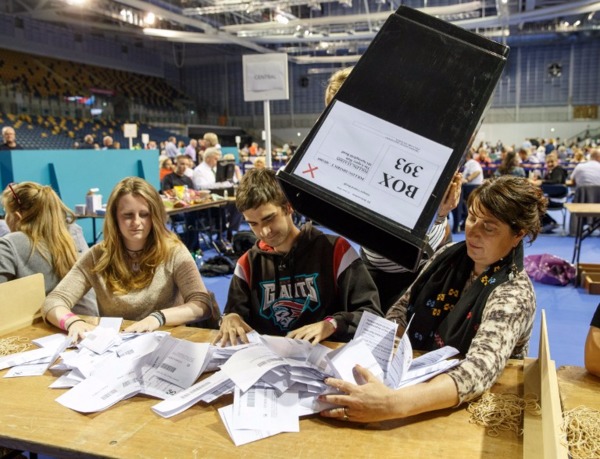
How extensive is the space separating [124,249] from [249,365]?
1.03m

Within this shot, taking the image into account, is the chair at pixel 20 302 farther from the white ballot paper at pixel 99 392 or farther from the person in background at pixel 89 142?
the person in background at pixel 89 142

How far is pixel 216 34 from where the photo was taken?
44.0ft

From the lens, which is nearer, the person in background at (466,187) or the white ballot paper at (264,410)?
the white ballot paper at (264,410)

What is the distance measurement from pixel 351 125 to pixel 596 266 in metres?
4.68

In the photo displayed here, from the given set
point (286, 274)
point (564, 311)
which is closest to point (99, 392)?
point (286, 274)

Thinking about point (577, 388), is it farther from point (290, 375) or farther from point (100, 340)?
point (100, 340)

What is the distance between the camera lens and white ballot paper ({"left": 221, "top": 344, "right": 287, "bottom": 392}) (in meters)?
1.12

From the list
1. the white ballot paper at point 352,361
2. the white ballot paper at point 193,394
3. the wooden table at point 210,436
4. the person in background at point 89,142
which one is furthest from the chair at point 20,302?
the person in background at point 89,142

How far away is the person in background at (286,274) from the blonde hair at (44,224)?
1.00 m

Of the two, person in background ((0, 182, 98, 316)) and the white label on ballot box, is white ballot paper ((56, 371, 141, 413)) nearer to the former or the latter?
the white label on ballot box

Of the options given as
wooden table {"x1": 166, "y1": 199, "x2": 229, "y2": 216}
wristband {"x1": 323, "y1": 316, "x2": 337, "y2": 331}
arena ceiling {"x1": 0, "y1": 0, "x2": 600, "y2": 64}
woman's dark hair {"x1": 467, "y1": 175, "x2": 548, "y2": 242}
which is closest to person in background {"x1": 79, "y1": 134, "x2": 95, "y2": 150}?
arena ceiling {"x1": 0, "y1": 0, "x2": 600, "y2": 64}

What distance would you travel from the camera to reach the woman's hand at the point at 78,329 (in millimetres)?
1570

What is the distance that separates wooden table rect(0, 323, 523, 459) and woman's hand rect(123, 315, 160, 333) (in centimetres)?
49

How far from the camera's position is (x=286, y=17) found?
12.4m
